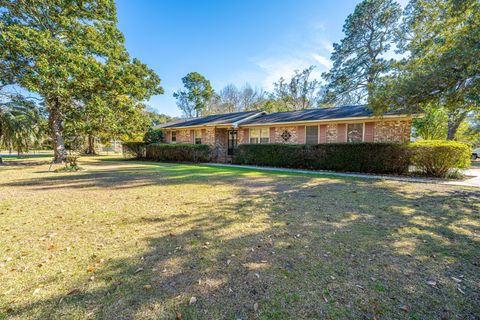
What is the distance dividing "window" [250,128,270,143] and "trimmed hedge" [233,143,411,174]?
203 centimetres

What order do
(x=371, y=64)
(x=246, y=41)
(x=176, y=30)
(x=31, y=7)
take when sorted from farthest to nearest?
(x=371, y=64) < (x=246, y=41) < (x=176, y=30) < (x=31, y=7)

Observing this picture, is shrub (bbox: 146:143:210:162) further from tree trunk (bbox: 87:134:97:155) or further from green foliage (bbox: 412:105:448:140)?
green foliage (bbox: 412:105:448:140)

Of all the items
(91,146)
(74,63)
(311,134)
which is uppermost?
(74,63)

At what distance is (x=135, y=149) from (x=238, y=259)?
20.7m

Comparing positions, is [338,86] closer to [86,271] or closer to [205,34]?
[205,34]

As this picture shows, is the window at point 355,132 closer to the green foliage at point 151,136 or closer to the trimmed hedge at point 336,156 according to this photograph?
the trimmed hedge at point 336,156

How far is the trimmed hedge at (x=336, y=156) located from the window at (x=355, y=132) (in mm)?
2249

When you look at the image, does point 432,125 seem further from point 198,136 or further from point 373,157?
point 198,136

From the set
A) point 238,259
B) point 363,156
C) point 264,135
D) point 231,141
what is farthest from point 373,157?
point 231,141

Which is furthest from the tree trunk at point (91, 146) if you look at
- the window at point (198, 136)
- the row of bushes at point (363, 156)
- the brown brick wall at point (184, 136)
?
the row of bushes at point (363, 156)

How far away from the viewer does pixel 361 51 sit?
2355 cm

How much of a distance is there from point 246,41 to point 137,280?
22.8 meters

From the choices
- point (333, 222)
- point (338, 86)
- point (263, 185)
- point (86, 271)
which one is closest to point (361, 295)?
point (333, 222)

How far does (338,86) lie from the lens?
24.8m
